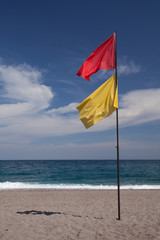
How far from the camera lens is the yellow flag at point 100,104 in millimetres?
8054

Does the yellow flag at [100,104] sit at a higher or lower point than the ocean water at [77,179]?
higher

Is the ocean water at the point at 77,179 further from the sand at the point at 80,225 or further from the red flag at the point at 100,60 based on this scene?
the red flag at the point at 100,60

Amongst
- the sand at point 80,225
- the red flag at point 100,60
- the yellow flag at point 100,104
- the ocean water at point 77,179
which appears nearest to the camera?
the sand at point 80,225

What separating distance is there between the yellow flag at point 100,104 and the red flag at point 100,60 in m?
0.60

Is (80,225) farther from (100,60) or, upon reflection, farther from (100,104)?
(100,60)

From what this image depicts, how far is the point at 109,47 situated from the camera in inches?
332

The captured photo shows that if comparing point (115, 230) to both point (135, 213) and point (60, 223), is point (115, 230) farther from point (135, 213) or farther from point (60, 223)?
point (135, 213)

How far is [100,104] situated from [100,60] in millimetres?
1827

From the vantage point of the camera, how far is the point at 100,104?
8219 mm

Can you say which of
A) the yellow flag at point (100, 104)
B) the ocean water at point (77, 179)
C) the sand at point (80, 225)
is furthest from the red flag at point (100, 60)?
the ocean water at point (77, 179)

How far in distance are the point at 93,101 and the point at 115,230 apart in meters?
4.71

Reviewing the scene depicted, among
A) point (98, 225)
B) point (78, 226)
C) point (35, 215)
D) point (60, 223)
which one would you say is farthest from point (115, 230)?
point (35, 215)

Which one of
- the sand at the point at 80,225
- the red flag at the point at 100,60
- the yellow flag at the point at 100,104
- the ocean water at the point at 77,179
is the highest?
the red flag at the point at 100,60

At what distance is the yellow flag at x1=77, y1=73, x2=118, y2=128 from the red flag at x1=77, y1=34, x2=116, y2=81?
0.60m
